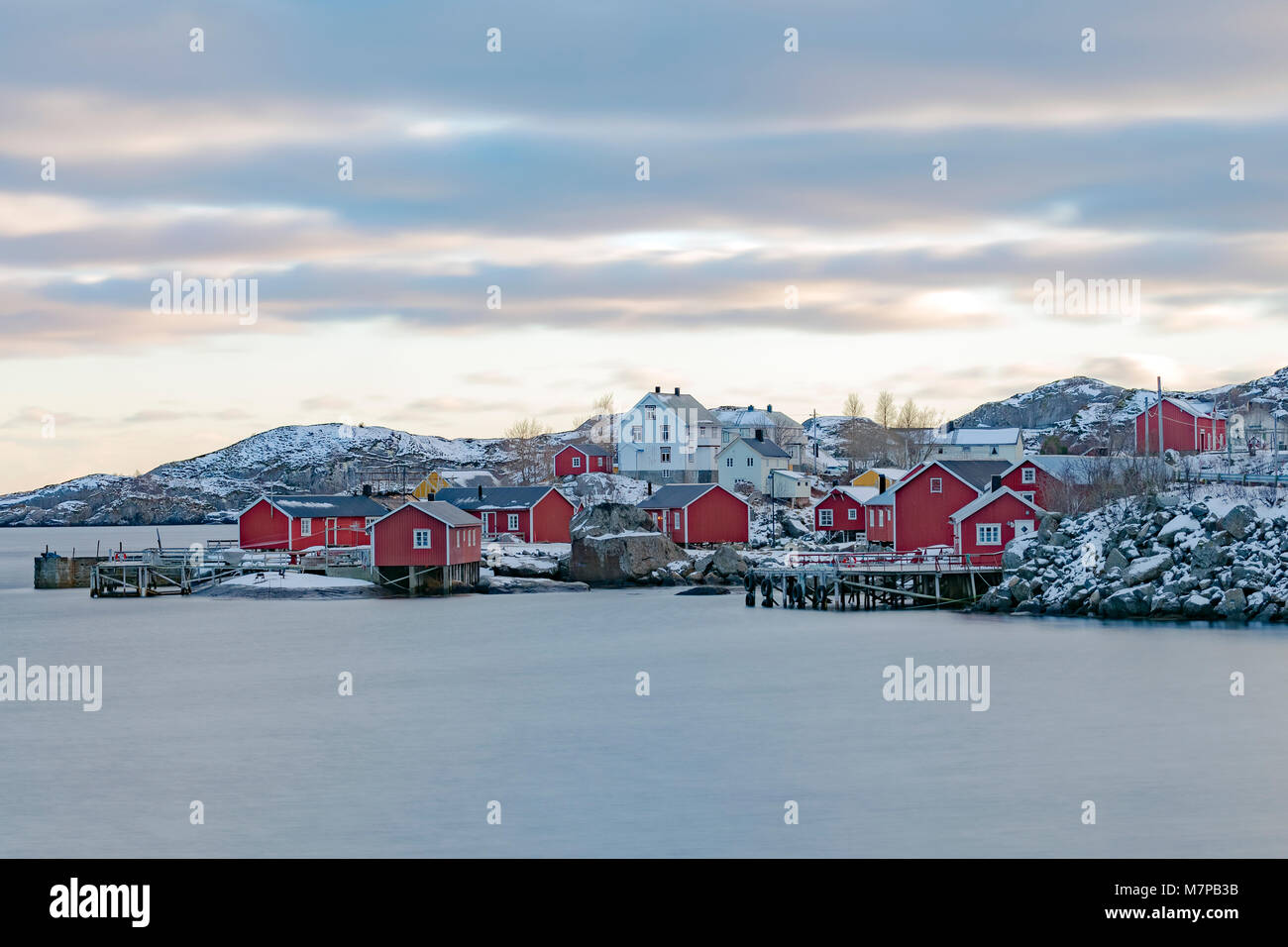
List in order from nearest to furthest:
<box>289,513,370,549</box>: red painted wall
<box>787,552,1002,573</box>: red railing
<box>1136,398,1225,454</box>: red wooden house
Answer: <box>787,552,1002,573</box>: red railing → <box>289,513,370,549</box>: red painted wall → <box>1136,398,1225,454</box>: red wooden house

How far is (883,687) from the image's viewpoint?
105 ft

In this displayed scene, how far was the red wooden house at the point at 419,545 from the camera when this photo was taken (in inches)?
2248

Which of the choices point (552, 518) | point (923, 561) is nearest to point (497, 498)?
point (552, 518)

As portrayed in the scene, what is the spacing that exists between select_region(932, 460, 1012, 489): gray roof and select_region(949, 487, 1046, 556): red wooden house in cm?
235

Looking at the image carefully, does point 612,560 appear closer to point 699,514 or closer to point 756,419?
point 699,514

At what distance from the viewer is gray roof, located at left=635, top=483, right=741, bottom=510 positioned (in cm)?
7219

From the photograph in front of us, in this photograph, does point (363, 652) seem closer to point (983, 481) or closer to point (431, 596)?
point (431, 596)

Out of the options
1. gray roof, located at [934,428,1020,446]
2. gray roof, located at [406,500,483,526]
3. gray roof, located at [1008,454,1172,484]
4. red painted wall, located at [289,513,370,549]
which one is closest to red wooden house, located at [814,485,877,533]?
gray roof, located at [1008,454,1172,484]

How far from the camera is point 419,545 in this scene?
57.8 m

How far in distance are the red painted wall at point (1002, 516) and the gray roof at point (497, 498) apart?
2576cm

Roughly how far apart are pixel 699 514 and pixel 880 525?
1290 centimetres

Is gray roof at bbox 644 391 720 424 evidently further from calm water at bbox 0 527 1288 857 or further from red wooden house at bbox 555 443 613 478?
calm water at bbox 0 527 1288 857
